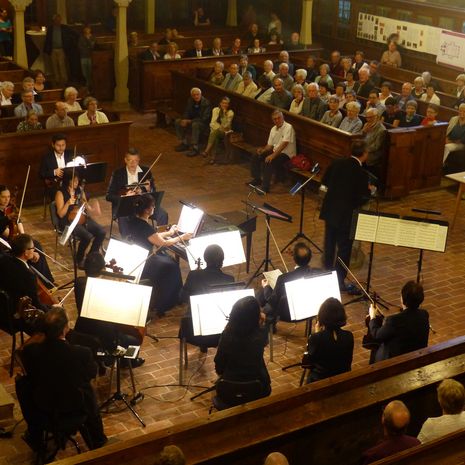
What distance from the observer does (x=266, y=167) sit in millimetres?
12164

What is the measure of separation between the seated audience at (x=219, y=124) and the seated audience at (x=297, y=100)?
0.98 metres

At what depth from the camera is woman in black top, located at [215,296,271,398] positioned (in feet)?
19.7

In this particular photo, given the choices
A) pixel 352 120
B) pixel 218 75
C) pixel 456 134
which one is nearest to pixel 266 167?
pixel 352 120

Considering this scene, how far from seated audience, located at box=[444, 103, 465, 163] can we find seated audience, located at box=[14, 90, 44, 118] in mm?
5707

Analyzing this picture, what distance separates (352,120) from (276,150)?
112 cm

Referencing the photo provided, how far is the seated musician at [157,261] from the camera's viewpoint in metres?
8.33

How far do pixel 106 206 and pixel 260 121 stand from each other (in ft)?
10.1

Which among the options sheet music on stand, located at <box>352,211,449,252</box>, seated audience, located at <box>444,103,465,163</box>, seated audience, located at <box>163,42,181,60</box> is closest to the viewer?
sheet music on stand, located at <box>352,211,449,252</box>

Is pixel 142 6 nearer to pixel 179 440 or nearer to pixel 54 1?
pixel 54 1

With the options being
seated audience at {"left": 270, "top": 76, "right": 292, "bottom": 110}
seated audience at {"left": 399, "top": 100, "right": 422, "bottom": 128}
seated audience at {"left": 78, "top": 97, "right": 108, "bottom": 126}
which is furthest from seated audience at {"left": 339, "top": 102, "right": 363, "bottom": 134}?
seated audience at {"left": 78, "top": 97, "right": 108, "bottom": 126}

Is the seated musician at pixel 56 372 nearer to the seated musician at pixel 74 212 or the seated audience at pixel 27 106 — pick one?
the seated musician at pixel 74 212

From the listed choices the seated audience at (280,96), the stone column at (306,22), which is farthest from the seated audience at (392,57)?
the seated audience at (280,96)

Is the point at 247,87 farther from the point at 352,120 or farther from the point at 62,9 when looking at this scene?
the point at 62,9

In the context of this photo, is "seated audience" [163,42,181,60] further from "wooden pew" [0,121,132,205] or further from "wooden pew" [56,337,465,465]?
"wooden pew" [56,337,465,465]
